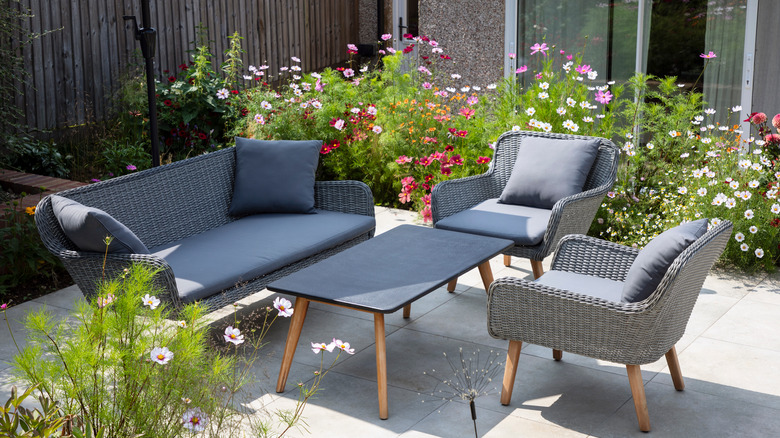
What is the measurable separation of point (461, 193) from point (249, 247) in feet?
4.60

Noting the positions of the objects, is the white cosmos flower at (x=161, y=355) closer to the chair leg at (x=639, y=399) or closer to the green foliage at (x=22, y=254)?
the chair leg at (x=639, y=399)

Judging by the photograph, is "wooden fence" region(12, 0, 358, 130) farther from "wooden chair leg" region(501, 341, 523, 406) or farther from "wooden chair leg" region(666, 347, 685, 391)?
"wooden chair leg" region(666, 347, 685, 391)

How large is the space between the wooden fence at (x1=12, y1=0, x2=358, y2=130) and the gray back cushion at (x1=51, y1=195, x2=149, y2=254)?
308 centimetres

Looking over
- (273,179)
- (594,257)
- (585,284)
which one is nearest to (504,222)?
(594,257)

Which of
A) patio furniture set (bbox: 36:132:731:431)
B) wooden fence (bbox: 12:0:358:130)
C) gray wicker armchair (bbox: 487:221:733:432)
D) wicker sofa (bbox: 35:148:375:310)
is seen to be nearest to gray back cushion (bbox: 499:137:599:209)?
patio furniture set (bbox: 36:132:731:431)

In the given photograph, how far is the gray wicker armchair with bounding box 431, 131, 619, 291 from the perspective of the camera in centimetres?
444

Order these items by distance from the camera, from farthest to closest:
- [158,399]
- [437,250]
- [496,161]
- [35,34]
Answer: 1. [35,34]
2. [496,161]
3. [437,250]
4. [158,399]

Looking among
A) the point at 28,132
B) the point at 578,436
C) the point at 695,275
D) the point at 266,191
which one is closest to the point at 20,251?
the point at 266,191

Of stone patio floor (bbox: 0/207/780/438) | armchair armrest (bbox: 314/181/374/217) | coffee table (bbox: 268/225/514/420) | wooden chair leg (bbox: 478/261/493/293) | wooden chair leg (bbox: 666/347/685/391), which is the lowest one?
stone patio floor (bbox: 0/207/780/438)

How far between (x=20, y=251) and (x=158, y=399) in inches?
108

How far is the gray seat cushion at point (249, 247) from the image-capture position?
3.79m

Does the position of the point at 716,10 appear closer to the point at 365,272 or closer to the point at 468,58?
the point at 468,58

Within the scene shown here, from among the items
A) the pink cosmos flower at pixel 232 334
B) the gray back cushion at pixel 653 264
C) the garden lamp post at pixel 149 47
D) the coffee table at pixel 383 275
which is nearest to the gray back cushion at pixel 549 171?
the coffee table at pixel 383 275

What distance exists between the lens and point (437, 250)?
4.01 meters
